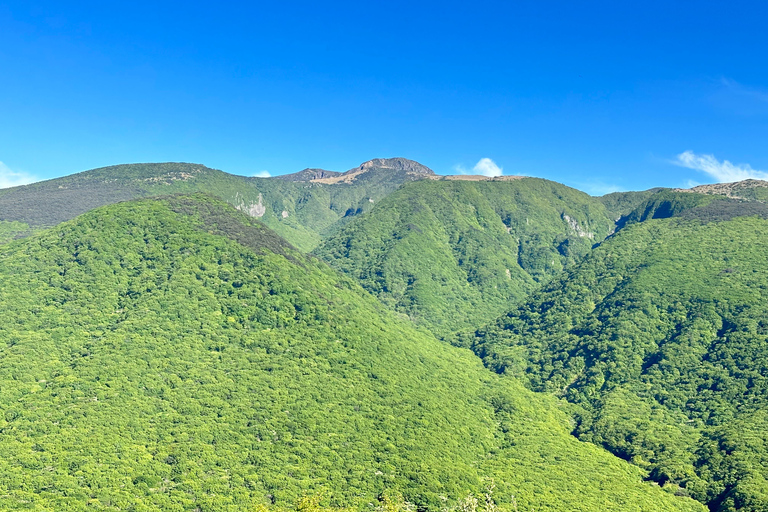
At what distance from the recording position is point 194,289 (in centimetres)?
13775

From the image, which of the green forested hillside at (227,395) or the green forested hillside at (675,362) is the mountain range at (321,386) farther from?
the green forested hillside at (675,362)

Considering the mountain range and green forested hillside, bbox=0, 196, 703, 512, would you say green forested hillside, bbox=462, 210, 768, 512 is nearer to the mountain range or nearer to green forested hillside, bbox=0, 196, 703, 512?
the mountain range

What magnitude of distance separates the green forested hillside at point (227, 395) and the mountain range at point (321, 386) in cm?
46

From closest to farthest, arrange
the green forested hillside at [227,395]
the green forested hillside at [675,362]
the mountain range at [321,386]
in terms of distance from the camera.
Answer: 1. the green forested hillside at [227,395]
2. the mountain range at [321,386]
3. the green forested hillside at [675,362]

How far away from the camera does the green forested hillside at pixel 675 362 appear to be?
111m

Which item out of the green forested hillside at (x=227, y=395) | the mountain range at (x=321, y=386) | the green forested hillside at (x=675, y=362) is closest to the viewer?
the green forested hillside at (x=227, y=395)

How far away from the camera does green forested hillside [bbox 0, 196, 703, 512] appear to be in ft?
284

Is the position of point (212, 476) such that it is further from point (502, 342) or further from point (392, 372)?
point (502, 342)

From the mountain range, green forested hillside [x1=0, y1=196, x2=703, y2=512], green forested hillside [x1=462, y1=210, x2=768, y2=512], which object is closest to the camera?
green forested hillside [x1=0, y1=196, x2=703, y2=512]

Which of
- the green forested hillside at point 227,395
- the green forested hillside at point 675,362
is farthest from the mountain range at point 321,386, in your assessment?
the green forested hillside at point 675,362

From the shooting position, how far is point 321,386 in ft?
394

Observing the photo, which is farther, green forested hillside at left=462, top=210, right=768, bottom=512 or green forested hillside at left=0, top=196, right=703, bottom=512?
green forested hillside at left=462, top=210, right=768, bottom=512

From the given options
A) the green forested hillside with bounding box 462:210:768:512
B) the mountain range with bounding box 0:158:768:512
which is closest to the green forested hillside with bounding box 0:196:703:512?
the mountain range with bounding box 0:158:768:512

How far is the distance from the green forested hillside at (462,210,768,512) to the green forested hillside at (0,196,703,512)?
10.4 metres
